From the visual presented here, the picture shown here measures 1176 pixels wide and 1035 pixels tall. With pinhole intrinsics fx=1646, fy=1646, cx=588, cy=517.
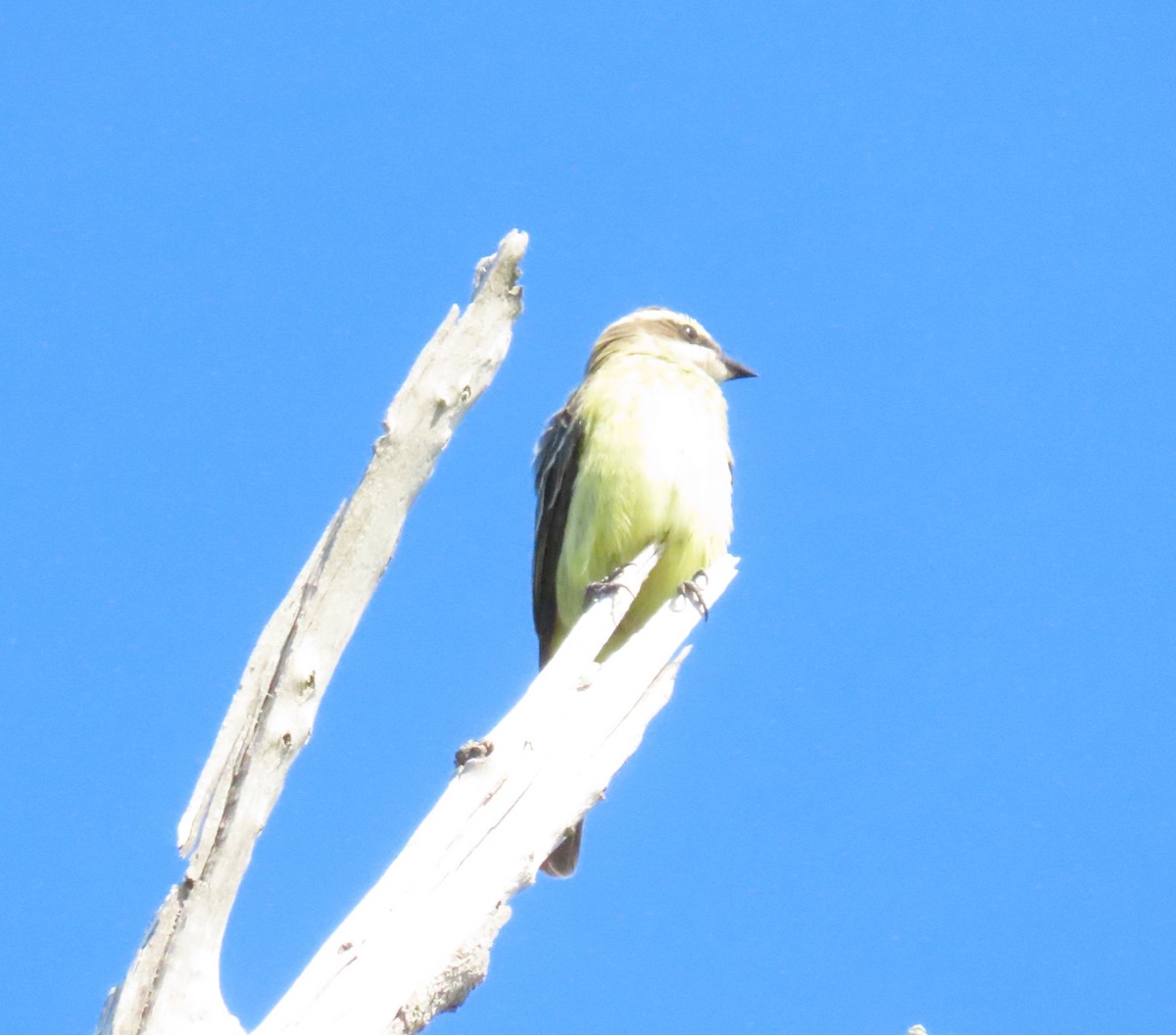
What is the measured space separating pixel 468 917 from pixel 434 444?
1.50 meters

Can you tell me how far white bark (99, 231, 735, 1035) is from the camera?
4641mm

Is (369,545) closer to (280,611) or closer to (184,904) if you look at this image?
(280,611)

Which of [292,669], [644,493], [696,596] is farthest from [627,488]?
[292,669]

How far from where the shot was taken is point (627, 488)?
815 cm

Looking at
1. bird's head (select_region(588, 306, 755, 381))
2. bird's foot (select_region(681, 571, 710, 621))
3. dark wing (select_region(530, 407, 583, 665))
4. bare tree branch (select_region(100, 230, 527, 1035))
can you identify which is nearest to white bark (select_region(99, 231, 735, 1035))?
bare tree branch (select_region(100, 230, 527, 1035))

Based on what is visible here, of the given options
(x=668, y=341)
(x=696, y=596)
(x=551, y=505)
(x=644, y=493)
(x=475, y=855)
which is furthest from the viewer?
(x=668, y=341)

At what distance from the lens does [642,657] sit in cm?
596

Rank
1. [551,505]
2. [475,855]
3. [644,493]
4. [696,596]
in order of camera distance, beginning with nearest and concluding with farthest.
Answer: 1. [475,855]
2. [696,596]
3. [644,493]
4. [551,505]

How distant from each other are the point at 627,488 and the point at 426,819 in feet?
11.1

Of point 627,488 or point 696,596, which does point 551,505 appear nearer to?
point 627,488

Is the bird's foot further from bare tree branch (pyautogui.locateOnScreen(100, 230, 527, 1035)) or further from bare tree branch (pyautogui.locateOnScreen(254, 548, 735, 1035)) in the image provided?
bare tree branch (pyautogui.locateOnScreen(100, 230, 527, 1035))

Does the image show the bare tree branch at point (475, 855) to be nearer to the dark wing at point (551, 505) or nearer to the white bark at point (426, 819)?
the white bark at point (426, 819)

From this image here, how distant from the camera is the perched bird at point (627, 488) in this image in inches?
320

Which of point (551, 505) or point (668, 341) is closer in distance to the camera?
point (551, 505)
